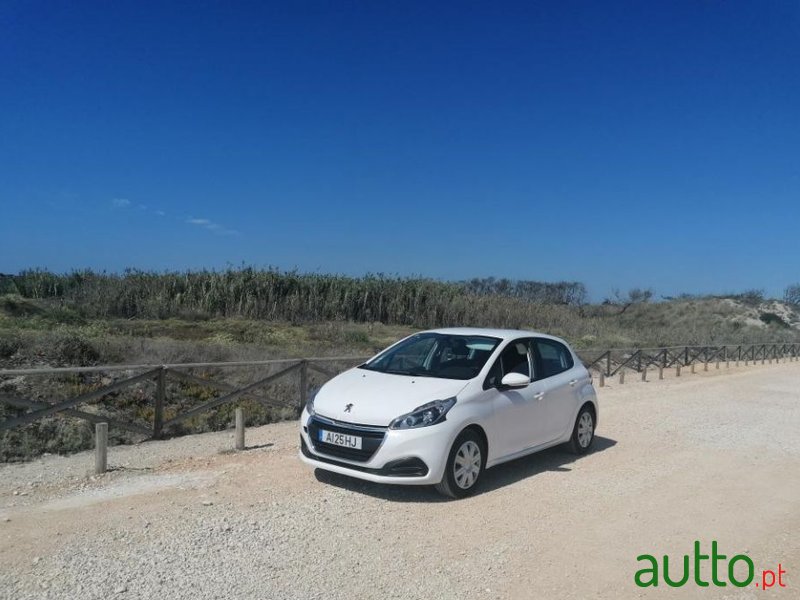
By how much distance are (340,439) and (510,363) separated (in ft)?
7.39

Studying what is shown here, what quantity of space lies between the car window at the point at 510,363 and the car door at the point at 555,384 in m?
0.20

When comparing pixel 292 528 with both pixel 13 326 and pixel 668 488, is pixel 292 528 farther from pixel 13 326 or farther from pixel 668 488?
pixel 13 326

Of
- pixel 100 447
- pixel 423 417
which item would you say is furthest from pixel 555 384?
pixel 100 447

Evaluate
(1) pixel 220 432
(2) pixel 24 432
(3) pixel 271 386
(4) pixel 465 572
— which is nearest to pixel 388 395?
(4) pixel 465 572

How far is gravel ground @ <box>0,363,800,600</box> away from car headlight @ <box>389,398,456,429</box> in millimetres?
774

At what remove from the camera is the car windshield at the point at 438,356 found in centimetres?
718

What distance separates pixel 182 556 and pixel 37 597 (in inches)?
38.8

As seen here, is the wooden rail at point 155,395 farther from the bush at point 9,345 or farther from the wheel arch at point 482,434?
the wheel arch at point 482,434

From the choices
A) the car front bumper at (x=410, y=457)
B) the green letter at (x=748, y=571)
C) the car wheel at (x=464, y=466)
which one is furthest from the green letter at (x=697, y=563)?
the car front bumper at (x=410, y=457)

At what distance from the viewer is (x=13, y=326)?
60.2 ft

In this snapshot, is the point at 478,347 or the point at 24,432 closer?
the point at 478,347

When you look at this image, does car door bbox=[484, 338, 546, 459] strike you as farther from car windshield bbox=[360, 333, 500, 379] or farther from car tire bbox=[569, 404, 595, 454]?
car tire bbox=[569, 404, 595, 454]

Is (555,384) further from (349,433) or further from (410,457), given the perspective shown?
(349,433)

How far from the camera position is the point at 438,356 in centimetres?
763
